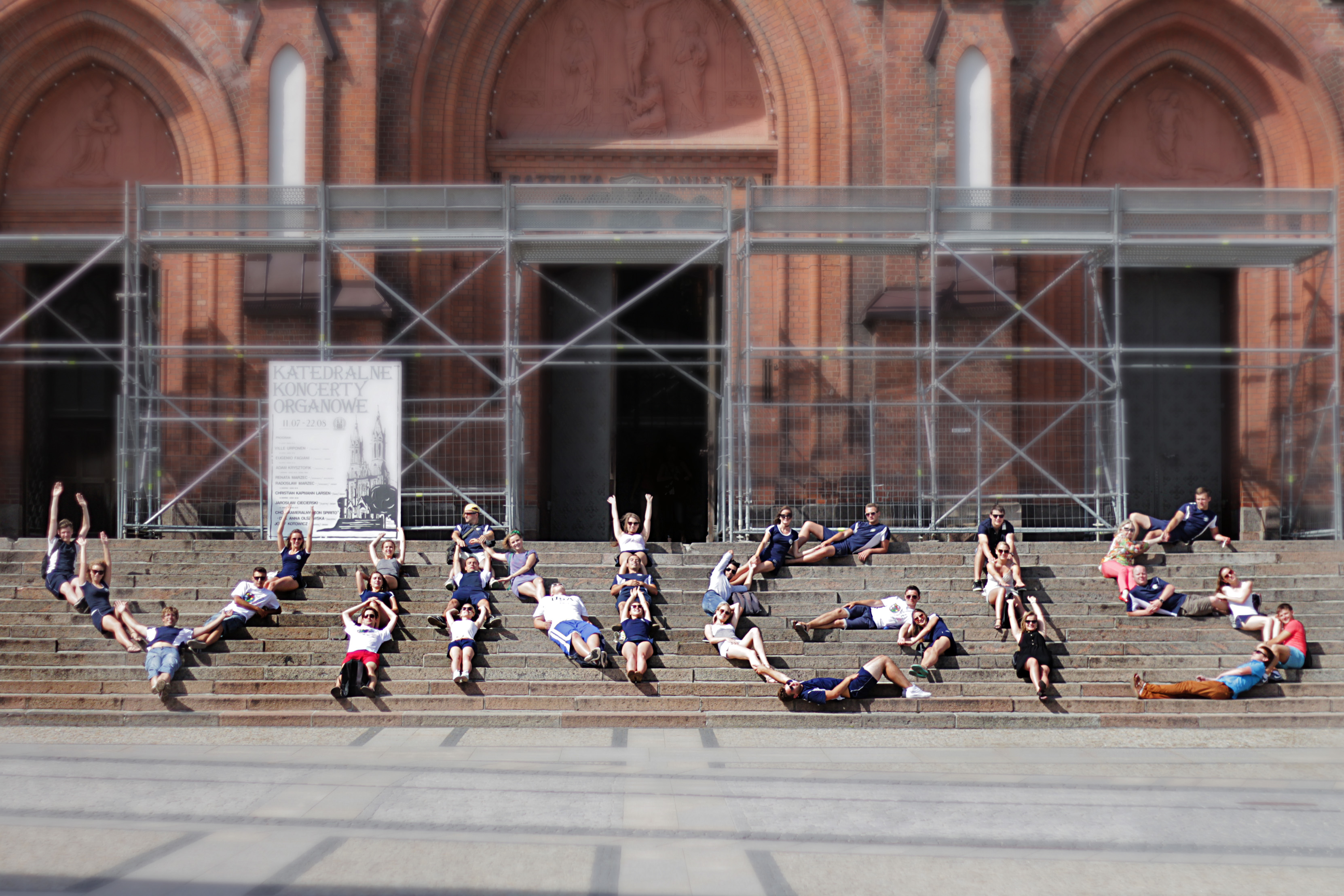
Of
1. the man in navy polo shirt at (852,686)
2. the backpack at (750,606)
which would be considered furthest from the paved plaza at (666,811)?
the backpack at (750,606)

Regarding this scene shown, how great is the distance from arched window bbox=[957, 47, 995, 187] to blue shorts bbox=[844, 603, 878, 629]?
26.9 ft

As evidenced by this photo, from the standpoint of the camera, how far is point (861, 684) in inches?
451

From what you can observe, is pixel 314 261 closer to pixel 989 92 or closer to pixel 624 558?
pixel 624 558

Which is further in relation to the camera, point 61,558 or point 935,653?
point 61,558

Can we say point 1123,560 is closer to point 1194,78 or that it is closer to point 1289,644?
point 1289,644

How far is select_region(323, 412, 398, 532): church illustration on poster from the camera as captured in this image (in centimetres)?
1522

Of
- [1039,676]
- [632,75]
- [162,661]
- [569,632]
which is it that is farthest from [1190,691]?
[632,75]

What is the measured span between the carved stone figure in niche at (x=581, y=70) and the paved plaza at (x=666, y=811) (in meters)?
11.5

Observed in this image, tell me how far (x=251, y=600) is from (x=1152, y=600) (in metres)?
9.07

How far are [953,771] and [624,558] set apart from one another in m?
5.12

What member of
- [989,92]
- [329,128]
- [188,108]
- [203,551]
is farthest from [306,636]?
[989,92]

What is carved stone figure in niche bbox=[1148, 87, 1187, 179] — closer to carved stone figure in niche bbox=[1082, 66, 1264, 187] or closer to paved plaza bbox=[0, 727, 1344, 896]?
carved stone figure in niche bbox=[1082, 66, 1264, 187]

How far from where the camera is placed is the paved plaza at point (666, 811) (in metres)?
6.24

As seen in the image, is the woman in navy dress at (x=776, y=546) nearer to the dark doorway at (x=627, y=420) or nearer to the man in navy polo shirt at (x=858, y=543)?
the man in navy polo shirt at (x=858, y=543)
